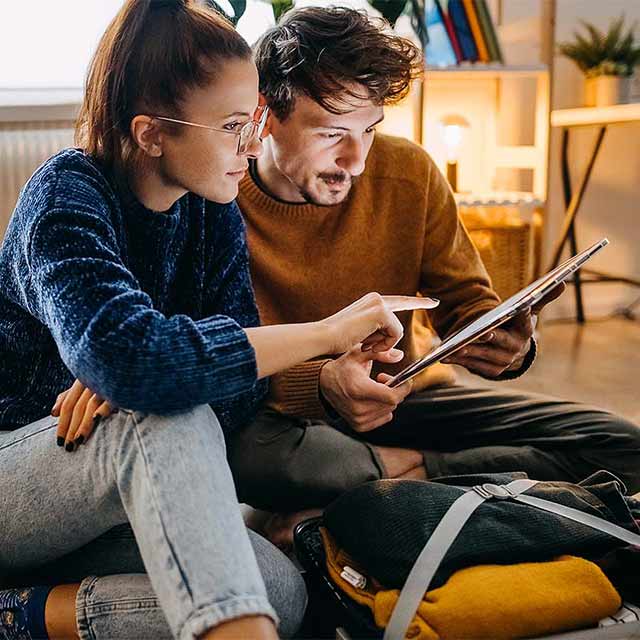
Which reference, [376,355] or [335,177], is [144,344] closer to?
[376,355]

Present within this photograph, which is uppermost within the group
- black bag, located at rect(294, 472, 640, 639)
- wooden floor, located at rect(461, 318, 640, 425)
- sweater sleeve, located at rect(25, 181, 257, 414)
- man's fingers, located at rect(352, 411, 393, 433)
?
sweater sleeve, located at rect(25, 181, 257, 414)

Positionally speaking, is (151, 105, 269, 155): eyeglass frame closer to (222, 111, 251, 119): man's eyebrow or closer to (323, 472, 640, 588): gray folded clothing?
(222, 111, 251, 119): man's eyebrow

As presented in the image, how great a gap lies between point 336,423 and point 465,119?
191 cm

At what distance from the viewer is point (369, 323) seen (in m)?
1.16

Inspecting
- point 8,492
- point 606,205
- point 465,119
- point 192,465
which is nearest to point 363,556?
point 192,465

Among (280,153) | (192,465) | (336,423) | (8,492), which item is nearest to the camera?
(192,465)

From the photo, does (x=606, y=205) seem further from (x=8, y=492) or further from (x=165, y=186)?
(x=8, y=492)

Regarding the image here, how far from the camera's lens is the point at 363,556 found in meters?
1.12

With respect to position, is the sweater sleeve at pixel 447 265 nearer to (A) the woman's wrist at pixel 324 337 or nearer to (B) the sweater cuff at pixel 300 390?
(B) the sweater cuff at pixel 300 390

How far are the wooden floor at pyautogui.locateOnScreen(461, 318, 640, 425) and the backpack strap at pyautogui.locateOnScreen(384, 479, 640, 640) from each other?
46.6 inches

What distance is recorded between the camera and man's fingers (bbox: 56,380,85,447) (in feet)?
3.36

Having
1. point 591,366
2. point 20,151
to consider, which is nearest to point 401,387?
point 20,151

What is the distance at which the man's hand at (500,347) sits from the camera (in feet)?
4.60

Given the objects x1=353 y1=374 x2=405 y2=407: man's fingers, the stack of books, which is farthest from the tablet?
the stack of books
